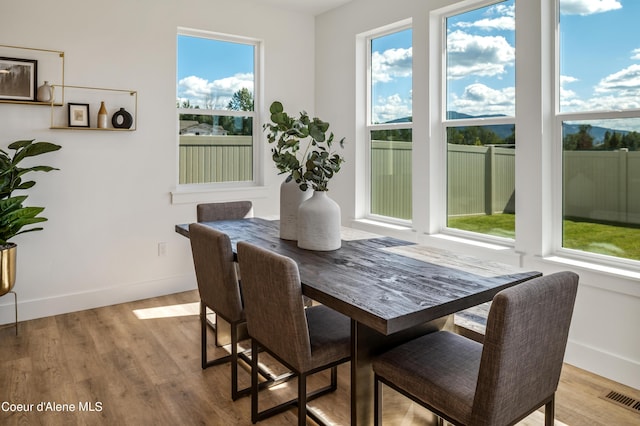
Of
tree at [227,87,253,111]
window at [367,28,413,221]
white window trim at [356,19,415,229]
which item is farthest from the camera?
tree at [227,87,253,111]

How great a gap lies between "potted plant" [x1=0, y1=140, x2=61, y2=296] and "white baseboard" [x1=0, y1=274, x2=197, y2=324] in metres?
0.46

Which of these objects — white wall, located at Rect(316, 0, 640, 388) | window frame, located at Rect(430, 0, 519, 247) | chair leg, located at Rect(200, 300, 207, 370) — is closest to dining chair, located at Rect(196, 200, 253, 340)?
chair leg, located at Rect(200, 300, 207, 370)

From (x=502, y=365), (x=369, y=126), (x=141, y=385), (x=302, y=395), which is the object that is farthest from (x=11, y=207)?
(x=502, y=365)

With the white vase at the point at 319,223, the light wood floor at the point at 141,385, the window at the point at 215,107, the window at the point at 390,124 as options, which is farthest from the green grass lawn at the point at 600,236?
the window at the point at 215,107

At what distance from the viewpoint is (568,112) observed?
9.34 feet

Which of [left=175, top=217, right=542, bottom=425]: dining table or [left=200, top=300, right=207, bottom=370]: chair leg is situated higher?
[left=175, top=217, right=542, bottom=425]: dining table

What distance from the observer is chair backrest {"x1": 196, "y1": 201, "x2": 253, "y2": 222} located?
3326 millimetres

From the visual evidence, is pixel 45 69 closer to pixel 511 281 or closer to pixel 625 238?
pixel 511 281

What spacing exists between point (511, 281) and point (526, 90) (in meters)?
1.71

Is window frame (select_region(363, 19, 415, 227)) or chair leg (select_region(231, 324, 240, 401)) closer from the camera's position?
chair leg (select_region(231, 324, 240, 401))

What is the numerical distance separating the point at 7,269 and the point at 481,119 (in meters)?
3.52

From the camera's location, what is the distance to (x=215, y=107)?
14.5ft

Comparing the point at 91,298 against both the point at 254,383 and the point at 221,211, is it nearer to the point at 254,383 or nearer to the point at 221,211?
the point at 221,211

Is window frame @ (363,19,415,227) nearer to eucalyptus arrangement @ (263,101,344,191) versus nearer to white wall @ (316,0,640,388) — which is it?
white wall @ (316,0,640,388)
